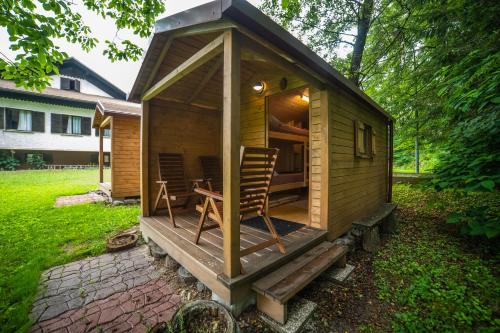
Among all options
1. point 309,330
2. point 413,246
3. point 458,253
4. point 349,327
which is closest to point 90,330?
point 309,330

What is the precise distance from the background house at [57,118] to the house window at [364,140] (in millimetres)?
15573

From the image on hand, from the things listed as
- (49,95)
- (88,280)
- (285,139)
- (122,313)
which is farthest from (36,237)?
(49,95)

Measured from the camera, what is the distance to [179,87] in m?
3.93

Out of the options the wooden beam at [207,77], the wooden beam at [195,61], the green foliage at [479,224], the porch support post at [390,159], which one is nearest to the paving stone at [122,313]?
the wooden beam at [195,61]

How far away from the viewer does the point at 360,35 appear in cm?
717

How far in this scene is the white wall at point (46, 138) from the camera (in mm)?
11898

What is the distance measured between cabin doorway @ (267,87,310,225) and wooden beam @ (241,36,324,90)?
80 cm

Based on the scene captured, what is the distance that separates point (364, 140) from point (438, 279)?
9.50ft

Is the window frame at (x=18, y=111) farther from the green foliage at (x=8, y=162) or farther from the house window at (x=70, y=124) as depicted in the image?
the green foliage at (x=8, y=162)

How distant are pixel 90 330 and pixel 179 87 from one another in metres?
3.67

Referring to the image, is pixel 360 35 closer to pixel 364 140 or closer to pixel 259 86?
pixel 364 140

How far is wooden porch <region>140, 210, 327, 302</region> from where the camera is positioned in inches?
Result: 75.2

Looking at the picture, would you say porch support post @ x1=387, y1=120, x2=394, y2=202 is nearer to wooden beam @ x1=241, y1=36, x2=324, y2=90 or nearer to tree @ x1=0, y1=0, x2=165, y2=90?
wooden beam @ x1=241, y1=36, x2=324, y2=90

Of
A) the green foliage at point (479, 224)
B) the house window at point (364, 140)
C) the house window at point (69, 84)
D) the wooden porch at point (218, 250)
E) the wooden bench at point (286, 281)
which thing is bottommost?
the wooden bench at point (286, 281)
